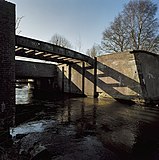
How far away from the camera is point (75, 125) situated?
22.9 ft

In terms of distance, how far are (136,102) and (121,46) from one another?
53.2 feet

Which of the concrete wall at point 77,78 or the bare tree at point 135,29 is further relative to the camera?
the bare tree at point 135,29

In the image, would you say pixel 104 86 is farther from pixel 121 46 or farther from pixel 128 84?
pixel 121 46

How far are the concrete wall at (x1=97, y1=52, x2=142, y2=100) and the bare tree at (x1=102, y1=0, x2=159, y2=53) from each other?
39.1 feet

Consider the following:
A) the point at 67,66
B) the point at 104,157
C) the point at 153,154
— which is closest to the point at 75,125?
the point at 104,157

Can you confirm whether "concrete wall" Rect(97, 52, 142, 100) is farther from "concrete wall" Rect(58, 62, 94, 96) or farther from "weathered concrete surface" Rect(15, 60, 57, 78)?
"weathered concrete surface" Rect(15, 60, 57, 78)

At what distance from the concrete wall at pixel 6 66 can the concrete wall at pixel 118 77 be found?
34.8 feet

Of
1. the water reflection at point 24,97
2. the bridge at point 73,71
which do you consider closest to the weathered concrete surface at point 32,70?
the bridge at point 73,71

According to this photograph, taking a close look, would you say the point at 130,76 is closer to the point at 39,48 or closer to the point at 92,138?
the point at 39,48

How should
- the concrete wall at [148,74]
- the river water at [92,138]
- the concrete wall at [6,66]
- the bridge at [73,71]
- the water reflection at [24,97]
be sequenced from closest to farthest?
the river water at [92,138] → the concrete wall at [6,66] → the bridge at [73,71] → the concrete wall at [148,74] → the water reflection at [24,97]

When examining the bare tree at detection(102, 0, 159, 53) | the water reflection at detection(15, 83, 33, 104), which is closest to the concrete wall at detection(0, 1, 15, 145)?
the water reflection at detection(15, 83, 33, 104)

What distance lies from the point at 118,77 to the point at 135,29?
566 inches

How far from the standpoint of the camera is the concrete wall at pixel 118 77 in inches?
537

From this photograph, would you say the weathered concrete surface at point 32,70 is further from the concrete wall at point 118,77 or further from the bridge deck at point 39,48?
the concrete wall at point 118,77
